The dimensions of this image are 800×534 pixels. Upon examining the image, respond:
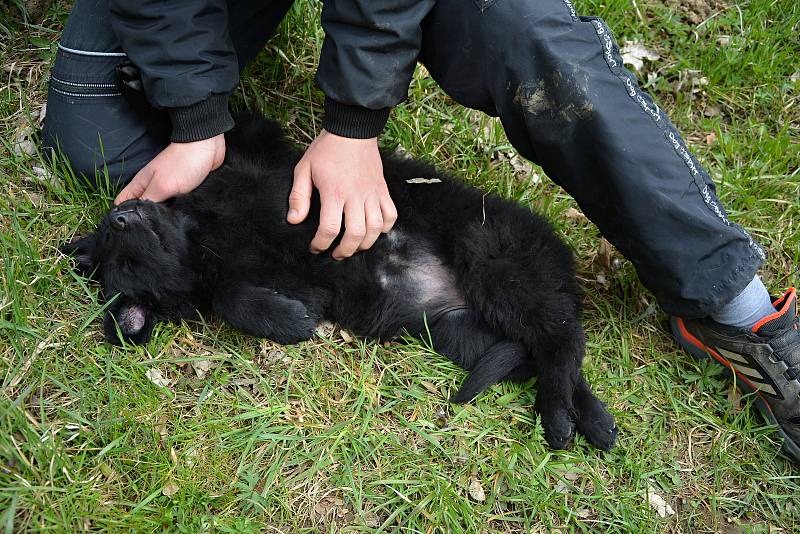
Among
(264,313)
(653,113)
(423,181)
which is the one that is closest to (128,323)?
(264,313)

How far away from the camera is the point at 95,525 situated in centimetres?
200

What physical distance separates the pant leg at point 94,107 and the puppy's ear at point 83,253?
0.30m

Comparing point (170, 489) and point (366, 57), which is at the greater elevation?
point (366, 57)

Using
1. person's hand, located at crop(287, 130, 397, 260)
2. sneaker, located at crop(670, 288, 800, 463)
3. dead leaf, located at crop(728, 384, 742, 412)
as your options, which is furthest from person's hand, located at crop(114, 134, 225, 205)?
dead leaf, located at crop(728, 384, 742, 412)

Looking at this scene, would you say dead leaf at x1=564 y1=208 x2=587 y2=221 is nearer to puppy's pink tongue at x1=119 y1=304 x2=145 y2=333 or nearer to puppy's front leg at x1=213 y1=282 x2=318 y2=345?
puppy's front leg at x1=213 y1=282 x2=318 y2=345

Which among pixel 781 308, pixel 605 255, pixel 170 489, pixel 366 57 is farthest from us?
pixel 605 255

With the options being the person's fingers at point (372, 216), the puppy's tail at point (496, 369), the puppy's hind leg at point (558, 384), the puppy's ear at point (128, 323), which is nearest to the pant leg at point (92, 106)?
the puppy's ear at point (128, 323)

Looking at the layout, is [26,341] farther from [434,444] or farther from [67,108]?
[434,444]

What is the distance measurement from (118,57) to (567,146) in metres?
1.91

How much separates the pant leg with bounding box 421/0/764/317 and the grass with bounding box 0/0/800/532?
63 centimetres

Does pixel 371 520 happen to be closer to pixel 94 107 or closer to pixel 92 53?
pixel 94 107

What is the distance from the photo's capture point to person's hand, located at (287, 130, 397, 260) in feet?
7.97

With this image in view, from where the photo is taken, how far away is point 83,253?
8.85 feet

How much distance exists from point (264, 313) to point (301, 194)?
1.55 ft
